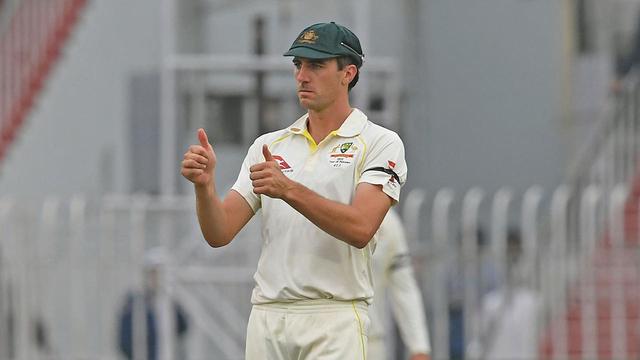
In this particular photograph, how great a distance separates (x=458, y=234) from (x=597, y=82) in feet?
21.0

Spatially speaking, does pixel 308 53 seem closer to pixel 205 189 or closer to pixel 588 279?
pixel 205 189

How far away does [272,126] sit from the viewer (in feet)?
52.7

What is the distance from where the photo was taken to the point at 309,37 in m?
6.41

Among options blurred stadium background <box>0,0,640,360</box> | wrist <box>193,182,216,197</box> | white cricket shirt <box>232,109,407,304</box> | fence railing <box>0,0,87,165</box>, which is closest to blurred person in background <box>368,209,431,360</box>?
blurred stadium background <box>0,0,640,360</box>

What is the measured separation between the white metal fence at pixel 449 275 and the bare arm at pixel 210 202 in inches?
211

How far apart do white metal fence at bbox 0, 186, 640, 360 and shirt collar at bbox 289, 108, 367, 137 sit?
5.27m

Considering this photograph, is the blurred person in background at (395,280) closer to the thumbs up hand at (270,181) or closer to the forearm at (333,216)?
the forearm at (333,216)

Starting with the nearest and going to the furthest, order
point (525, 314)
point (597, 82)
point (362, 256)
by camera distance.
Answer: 1. point (362, 256)
2. point (525, 314)
3. point (597, 82)

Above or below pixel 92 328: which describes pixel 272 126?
above

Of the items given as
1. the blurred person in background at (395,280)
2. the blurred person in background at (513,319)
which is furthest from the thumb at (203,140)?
the blurred person in background at (513,319)

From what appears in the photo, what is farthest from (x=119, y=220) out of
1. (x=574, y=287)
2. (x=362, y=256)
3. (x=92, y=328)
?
(x=362, y=256)

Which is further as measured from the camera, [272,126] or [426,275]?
[272,126]

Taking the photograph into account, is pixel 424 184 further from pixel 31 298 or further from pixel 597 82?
pixel 31 298

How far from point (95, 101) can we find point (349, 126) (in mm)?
11776
